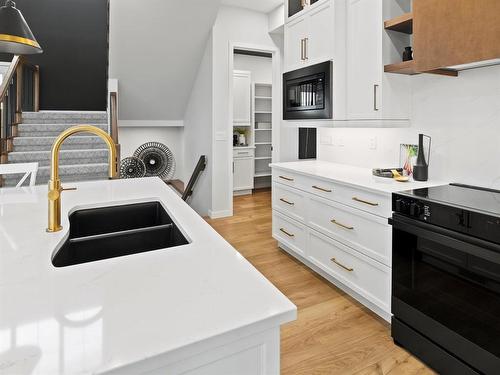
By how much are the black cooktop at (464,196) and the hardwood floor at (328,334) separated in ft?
2.97

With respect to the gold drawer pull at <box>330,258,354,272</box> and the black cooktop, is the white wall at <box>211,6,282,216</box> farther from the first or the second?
the black cooktop

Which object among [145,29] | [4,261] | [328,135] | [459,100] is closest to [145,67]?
[145,29]

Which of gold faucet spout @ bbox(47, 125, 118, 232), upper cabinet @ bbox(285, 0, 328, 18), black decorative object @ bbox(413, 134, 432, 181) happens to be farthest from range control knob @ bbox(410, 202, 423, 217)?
upper cabinet @ bbox(285, 0, 328, 18)

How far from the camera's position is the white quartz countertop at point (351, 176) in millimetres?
2188

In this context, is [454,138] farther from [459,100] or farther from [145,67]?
[145,67]

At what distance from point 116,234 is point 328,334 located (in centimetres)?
150

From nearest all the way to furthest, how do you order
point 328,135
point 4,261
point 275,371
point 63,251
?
point 275,371, point 4,261, point 63,251, point 328,135

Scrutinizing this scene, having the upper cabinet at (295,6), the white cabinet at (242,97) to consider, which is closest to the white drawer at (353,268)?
the upper cabinet at (295,6)

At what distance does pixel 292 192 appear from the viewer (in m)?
3.17

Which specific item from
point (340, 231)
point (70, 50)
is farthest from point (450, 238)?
point (70, 50)

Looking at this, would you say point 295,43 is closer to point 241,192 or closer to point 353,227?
point 353,227

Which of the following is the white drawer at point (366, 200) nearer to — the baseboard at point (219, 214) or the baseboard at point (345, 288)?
the baseboard at point (345, 288)

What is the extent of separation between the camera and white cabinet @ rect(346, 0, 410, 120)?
2.47 metres

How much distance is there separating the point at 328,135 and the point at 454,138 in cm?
135
